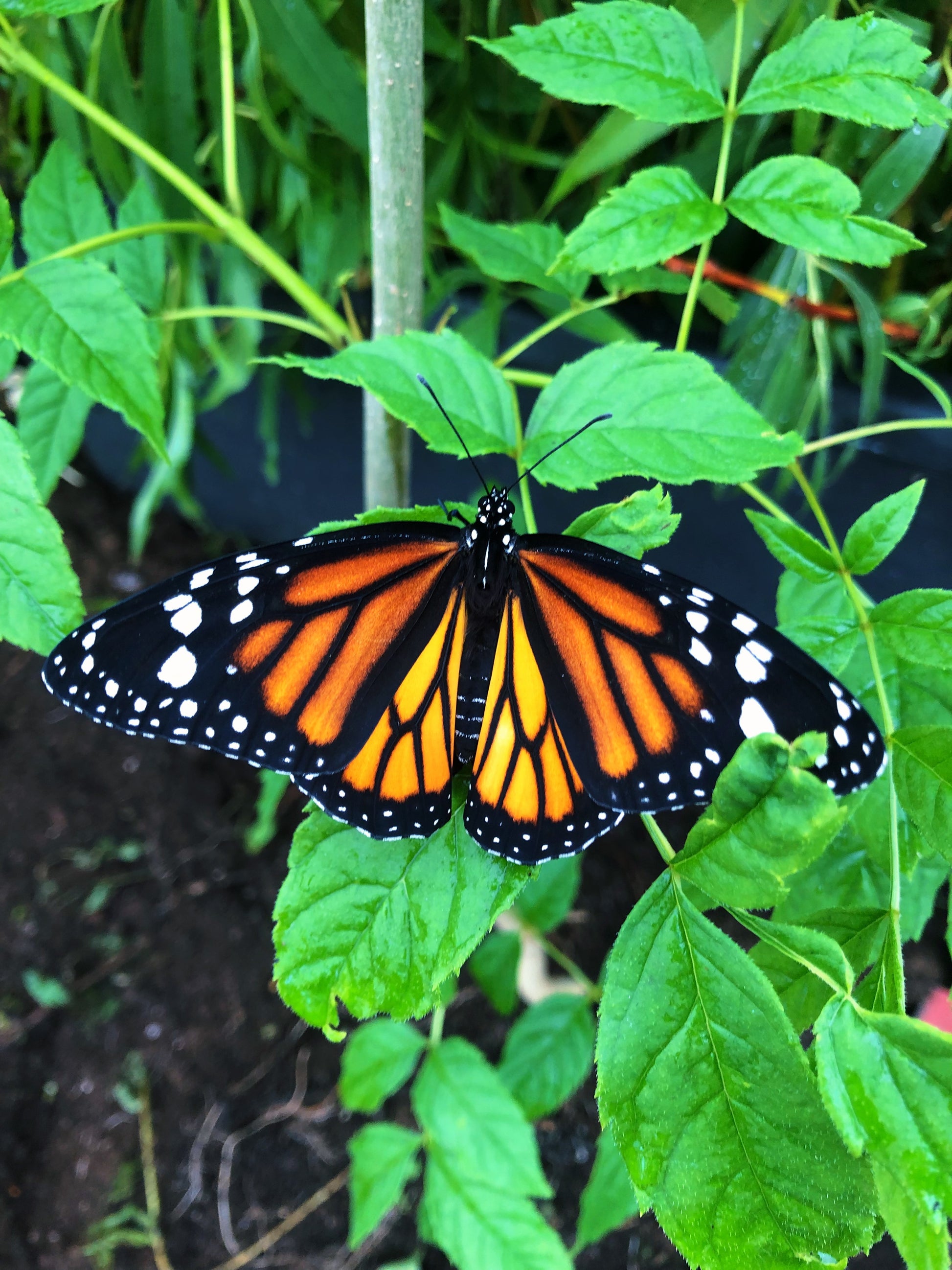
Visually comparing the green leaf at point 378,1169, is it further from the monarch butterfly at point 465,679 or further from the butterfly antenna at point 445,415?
the butterfly antenna at point 445,415

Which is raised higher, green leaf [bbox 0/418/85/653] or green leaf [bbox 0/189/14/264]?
green leaf [bbox 0/189/14/264]

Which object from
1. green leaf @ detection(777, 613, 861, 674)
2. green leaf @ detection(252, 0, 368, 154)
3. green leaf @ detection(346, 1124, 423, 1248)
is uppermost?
green leaf @ detection(252, 0, 368, 154)

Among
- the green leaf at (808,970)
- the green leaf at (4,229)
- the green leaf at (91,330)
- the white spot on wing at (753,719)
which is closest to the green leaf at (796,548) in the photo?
the white spot on wing at (753,719)

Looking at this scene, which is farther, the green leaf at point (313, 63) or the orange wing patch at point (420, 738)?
the green leaf at point (313, 63)

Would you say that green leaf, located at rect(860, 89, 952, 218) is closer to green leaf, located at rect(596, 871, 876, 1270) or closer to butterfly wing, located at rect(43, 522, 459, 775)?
butterfly wing, located at rect(43, 522, 459, 775)

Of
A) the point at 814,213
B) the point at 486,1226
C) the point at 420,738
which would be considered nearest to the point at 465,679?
the point at 420,738

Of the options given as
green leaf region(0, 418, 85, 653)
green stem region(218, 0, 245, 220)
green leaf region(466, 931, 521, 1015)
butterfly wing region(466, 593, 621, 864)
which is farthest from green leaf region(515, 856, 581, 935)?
green stem region(218, 0, 245, 220)

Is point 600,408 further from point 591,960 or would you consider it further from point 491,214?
point 591,960

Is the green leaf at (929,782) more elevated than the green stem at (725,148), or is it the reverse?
the green stem at (725,148)

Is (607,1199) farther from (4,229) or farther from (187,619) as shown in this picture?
(4,229)
